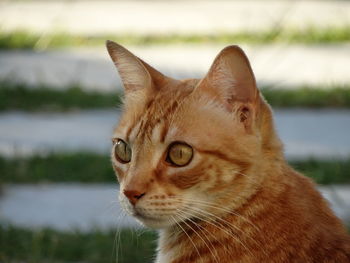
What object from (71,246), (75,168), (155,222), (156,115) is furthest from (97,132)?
(155,222)

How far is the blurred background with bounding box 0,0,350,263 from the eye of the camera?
4320mm

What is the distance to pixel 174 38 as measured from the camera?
7.18 m

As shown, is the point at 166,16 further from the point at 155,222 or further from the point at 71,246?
the point at 155,222

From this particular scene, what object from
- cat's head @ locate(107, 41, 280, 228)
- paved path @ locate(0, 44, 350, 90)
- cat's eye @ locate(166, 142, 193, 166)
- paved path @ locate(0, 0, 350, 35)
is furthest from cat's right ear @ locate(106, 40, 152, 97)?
paved path @ locate(0, 0, 350, 35)

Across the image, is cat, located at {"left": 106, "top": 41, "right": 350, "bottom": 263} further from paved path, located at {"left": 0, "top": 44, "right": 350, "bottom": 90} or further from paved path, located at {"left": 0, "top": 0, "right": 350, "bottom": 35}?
paved path, located at {"left": 0, "top": 0, "right": 350, "bottom": 35}

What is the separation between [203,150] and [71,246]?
136 centimetres

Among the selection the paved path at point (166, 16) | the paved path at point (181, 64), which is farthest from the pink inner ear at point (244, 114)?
the paved path at point (166, 16)

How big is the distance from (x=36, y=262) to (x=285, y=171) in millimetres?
1378

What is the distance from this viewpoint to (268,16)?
7.69m

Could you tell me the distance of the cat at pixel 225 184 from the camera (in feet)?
9.70

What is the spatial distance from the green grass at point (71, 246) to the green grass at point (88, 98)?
1819 mm

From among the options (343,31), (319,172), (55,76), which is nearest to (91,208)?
(319,172)

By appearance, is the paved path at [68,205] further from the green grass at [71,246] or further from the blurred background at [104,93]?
the green grass at [71,246]

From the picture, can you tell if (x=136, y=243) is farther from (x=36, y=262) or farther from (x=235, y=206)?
(x=235, y=206)
